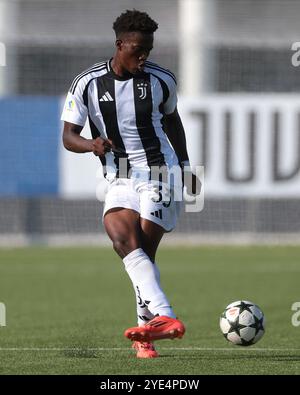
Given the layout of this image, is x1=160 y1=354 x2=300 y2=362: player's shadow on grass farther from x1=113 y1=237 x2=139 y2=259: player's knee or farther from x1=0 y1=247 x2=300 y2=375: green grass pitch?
x1=113 y1=237 x2=139 y2=259: player's knee

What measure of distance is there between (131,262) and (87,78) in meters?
1.31

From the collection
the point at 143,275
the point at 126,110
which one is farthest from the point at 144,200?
the point at 126,110

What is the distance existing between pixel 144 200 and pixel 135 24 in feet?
3.85

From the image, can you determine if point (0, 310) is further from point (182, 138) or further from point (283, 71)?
point (283, 71)

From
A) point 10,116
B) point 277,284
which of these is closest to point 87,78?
point 277,284

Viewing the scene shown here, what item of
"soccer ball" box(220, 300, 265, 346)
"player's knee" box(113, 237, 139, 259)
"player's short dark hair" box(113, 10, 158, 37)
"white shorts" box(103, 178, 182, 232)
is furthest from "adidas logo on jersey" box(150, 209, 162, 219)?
"player's short dark hair" box(113, 10, 158, 37)

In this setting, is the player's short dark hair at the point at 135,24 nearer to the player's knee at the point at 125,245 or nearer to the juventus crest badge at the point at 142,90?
the juventus crest badge at the point at 142,90

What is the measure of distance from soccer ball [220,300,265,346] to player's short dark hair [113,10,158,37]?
6.85ft

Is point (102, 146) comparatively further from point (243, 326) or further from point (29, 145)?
point (29, 145)

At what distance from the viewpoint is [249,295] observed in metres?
13.0

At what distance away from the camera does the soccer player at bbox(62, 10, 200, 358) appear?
24.1 ft

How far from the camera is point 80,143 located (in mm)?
7289

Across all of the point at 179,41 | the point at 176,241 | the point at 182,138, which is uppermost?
the point at 179,41

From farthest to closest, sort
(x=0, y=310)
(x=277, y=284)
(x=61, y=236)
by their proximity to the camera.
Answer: (x=61, y=236)
(x=277, y=284)
(x=0, y=310)
